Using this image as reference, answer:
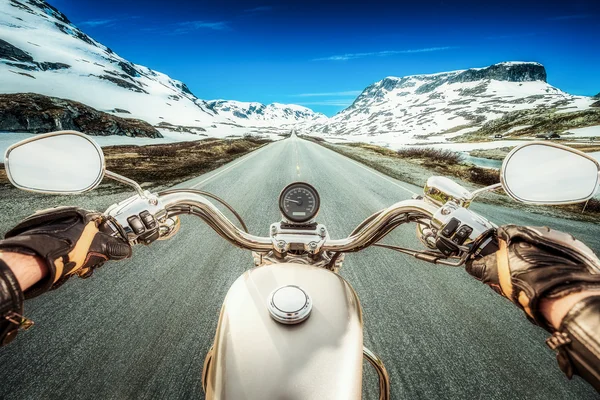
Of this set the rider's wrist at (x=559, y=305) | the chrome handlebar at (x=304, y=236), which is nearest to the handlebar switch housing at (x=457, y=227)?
the chrome handlebar at (x=304, y=236)

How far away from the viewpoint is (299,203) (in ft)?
6.44

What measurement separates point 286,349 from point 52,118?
54.2 m

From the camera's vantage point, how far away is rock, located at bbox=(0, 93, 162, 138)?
34219 mm

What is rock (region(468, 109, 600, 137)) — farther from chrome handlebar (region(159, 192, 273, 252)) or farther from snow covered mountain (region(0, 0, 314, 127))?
snow covered mountain (region(0, 0, 314, 127))

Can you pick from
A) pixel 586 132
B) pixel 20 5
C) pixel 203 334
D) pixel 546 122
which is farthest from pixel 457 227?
pixel 20 5

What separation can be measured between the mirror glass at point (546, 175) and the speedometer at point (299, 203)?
1.09m

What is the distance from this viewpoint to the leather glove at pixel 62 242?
0.84m

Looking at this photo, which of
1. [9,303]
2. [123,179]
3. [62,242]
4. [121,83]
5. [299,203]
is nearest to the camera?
[9,303]

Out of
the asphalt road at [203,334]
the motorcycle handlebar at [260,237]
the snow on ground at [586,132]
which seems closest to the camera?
the motorcycle handlebar at [260,237]

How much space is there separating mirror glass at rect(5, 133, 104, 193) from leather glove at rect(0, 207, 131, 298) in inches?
7.3

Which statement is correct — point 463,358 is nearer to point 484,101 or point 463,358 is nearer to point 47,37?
point 484,101

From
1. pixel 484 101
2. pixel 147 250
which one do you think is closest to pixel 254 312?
pixel 147 250

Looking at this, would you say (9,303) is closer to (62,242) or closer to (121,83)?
(62,242)

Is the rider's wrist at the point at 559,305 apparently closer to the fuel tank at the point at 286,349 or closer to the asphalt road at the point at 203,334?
the fuel tank at the point at 286,349
